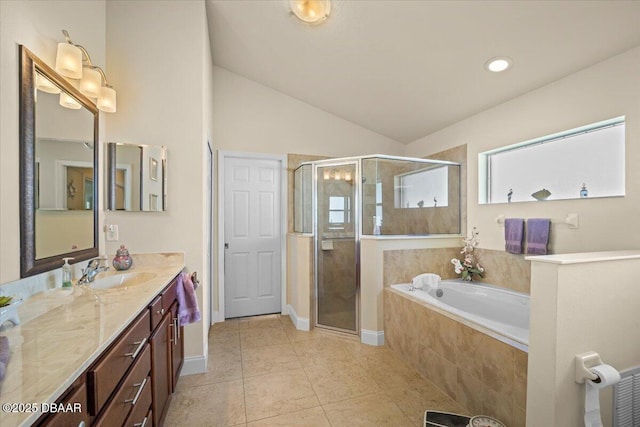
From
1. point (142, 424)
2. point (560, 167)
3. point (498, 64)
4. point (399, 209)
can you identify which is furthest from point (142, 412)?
point (560, 167)

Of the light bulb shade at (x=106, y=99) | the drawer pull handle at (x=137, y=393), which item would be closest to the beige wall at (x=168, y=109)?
the light bulb shade at (x=106, y=99)

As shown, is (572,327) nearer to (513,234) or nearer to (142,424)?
(513,234)

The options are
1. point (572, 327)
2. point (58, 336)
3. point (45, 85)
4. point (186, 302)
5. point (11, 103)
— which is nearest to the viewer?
point (58, 336)

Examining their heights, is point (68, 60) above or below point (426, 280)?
above

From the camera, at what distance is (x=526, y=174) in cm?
252

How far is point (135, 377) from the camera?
110 centimetres

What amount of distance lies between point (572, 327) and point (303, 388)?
167 cm

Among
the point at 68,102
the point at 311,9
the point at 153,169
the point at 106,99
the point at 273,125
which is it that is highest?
the point at 311,9

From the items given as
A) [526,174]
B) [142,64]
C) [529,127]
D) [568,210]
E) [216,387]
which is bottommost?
[216,387]

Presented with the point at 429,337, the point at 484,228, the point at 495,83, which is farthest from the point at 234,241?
the point at 495,83

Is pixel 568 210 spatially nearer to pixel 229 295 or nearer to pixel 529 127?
pixel 529 127

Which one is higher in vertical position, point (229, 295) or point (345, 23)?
point (345, 23)

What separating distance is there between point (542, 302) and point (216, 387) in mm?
2144

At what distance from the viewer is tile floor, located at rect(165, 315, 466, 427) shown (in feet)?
5.53
